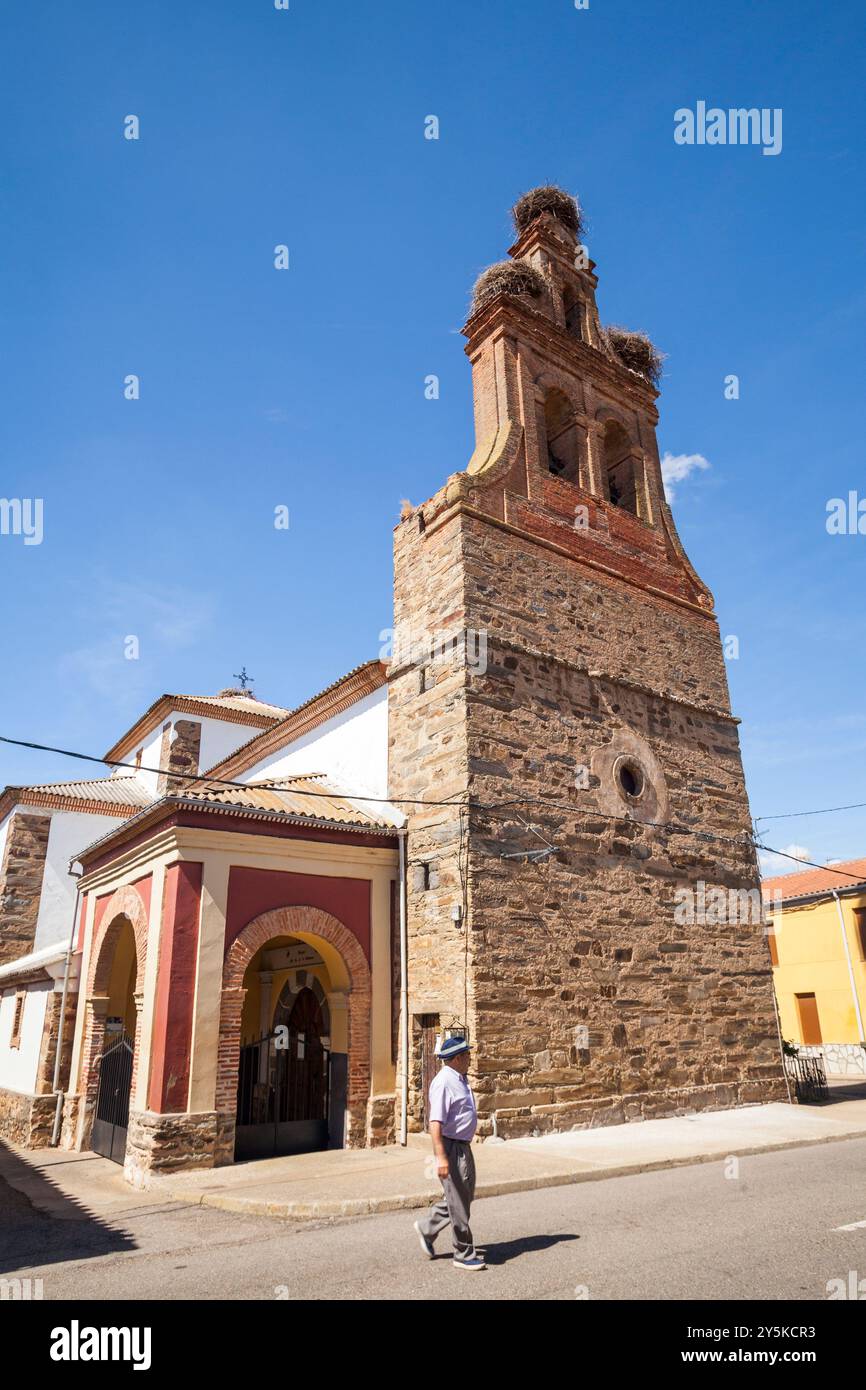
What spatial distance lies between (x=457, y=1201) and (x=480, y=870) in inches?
213

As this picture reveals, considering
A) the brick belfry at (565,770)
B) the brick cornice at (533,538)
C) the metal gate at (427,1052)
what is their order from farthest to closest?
the brick cornice at (533,538) < the brick belfry at (565,770) < the metal gate at (427,1052)

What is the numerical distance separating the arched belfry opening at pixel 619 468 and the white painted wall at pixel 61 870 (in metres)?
13.1

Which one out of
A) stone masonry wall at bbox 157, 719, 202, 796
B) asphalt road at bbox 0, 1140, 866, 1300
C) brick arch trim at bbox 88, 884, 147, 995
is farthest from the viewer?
stone masonry wall at bbox 157, 719, 202, 796

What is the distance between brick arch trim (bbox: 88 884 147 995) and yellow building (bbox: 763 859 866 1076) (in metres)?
15.5

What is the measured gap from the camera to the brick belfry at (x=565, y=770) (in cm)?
1018

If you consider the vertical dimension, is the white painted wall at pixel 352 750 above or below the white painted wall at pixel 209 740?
below

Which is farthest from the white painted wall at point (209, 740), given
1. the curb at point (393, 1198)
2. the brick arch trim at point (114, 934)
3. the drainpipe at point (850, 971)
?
the drainpipe at point (850, 971)

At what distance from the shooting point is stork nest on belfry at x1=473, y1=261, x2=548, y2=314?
14.2m

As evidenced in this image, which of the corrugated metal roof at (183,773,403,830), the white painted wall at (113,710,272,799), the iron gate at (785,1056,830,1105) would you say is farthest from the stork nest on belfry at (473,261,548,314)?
the iron gate at (785,1056,830,1105)

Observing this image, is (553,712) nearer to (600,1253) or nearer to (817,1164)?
(817,1164)

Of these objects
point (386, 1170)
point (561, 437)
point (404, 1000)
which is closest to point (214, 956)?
point (404, 1000)

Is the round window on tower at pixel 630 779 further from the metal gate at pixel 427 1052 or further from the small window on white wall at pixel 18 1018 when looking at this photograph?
the small window on white wall at pixel 18 1018

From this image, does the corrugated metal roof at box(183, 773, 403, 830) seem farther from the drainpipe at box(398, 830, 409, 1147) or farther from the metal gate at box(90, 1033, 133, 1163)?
the metal gate at box(90, 1033, 133, 1163)

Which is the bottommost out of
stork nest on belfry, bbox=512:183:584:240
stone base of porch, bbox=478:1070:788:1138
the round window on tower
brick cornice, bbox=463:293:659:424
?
stone base of porch, bbox=478:1070:788:1138
